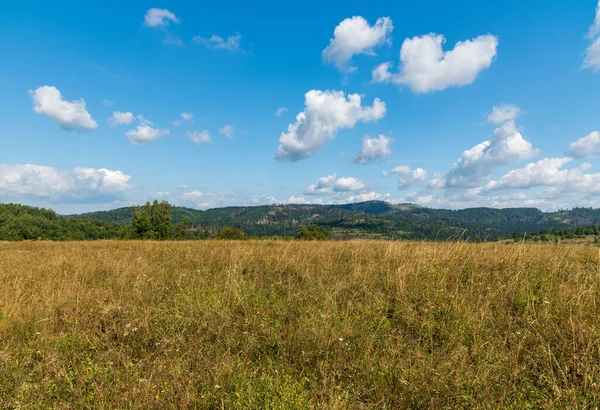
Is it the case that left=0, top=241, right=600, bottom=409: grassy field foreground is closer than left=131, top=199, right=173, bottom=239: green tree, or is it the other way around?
left=0, top=241, right=600, bottom=409: grassy field foreground

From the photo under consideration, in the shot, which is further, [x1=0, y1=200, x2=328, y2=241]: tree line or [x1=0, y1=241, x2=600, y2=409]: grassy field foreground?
[x1=0, y1=200, x2=328, y2=241]: tree line

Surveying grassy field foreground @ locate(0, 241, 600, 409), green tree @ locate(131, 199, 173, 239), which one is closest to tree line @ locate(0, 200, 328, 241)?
green tree @ locate(131, 199, 173, 239)

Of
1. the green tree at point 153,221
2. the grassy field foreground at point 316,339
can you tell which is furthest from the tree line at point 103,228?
the grassy field foreground at point 316,339

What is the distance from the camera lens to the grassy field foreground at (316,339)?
2.98m

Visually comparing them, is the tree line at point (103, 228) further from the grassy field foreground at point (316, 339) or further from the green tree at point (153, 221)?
the grassy field foreground at point (316, 339)

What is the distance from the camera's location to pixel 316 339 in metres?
3.88

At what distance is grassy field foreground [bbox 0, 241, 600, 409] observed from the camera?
9.77 feet

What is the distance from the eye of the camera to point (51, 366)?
3553 mm

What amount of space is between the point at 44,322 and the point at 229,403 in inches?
159

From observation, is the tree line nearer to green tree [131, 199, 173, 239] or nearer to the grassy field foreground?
green tree [131, 199, 173, 239]

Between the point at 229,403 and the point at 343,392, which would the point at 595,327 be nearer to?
the point at 343,392

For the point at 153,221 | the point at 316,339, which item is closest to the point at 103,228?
the point at 153,221

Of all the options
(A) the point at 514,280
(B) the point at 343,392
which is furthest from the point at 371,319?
(A) the point at 514,280

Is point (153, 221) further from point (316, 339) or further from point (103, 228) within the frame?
point (103, 228)
